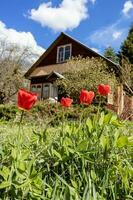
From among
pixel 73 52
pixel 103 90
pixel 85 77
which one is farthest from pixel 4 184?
pixel 73 52

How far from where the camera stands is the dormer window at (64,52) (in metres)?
37.6

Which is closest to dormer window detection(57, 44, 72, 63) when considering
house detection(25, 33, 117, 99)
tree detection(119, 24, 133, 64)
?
house detection(25, 33, 117, 99)

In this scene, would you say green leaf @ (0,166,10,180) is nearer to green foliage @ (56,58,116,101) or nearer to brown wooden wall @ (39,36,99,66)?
green foliage @ (56,58,116,101)

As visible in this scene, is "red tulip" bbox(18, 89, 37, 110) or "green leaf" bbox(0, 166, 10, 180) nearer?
"green leaf" bbox(0, 166, 10, 180)

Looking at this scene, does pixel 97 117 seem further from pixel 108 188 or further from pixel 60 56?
pixel 60 56

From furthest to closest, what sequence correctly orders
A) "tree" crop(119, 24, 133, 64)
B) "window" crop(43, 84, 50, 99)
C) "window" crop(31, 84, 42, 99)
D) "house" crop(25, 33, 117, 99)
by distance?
1. "tree" crop(119, 24, 133, 64)
2. "window" crop(31, 84, 42, 99)
3. "window" crop(43, 84, 50, 99)
4. "house" crop(25, 33, 117, 99)

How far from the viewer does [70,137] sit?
264 cm

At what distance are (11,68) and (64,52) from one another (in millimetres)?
8142

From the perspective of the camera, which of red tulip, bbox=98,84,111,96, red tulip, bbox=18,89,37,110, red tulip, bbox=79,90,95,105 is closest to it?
red tulip, bbox=18,89,37,110

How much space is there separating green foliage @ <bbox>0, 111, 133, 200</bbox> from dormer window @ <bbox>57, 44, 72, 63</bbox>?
3492 centimetres

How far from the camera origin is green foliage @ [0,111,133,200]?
221 cm

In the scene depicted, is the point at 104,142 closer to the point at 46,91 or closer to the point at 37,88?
the point at 46,91

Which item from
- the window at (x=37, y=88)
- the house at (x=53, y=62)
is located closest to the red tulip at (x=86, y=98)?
the house at (x=53, y=62)

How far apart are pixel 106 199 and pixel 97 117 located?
0.60 m
